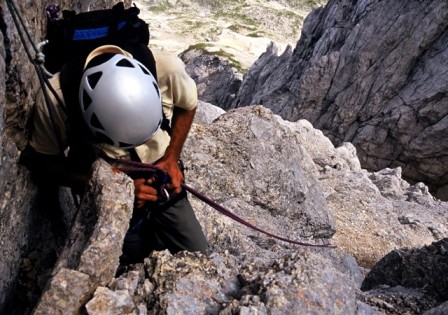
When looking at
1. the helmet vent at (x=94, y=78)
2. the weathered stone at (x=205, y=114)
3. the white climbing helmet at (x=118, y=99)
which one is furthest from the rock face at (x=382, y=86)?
the helmet vent at (x=94, y=78)

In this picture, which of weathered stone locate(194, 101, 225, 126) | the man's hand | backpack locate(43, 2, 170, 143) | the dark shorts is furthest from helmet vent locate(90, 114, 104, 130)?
weathered stone locate(194, 101, 225, 126)

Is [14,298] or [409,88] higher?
[14,298]

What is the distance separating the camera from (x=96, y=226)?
4691mm

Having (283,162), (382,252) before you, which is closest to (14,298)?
(283,162)

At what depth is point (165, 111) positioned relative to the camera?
20.7ft

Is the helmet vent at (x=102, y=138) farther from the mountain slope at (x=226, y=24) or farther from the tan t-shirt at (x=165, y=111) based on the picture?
the mountain slope at (x=226, y=24)

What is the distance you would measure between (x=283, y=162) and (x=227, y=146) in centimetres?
163

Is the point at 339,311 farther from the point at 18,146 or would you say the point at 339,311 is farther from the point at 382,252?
the point at 382,252

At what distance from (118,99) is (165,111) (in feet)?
5.26

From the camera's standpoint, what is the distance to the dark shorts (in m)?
6.60

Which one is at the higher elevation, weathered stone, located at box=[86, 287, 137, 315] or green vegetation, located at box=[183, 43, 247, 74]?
weathered stone, located at box=[86, 287, 137, 315]

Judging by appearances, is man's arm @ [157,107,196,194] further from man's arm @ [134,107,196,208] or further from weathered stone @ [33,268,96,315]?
weathered stone @ [33,268,96,315]

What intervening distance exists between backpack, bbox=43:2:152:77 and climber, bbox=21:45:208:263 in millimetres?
145

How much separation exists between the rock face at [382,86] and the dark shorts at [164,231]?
35.6 m
